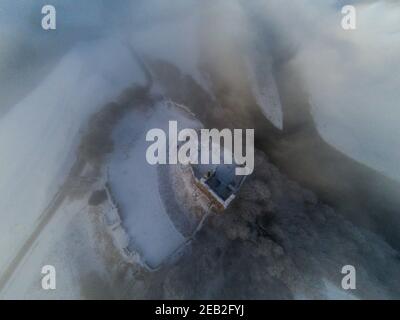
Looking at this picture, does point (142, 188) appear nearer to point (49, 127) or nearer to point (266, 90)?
point (49, 127)

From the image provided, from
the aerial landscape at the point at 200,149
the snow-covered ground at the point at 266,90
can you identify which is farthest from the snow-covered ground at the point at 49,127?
the snow-covered ground at the point at 266,90

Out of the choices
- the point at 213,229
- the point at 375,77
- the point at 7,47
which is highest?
the point at 7,47

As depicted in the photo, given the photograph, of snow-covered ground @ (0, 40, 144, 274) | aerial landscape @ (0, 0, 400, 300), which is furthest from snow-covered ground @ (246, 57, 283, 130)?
snow-covered ground @ (0, 40, 144, 274)

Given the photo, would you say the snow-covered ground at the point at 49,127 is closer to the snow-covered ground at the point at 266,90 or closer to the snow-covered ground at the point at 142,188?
the snow-covered ground at the point at 142,188

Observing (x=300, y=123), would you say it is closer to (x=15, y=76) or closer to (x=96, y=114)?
(x=96, y=114)

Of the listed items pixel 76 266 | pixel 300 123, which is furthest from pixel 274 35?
pixel 76 266

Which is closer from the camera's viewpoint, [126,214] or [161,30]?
[126,214]
